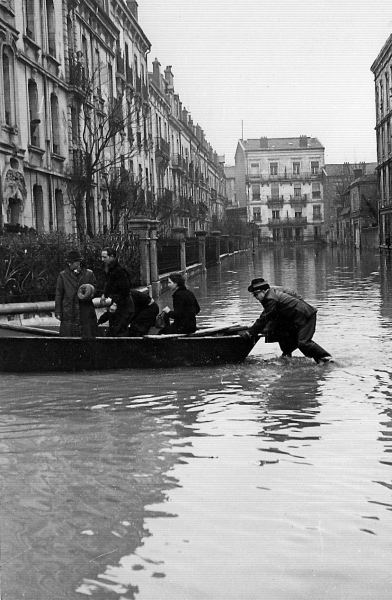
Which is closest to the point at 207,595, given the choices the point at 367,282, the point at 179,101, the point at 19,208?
the point at 19,208

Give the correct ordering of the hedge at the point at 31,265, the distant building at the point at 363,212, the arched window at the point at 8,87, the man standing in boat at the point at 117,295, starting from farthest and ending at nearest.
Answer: the distant building at the point at 363,212, the arched window at the point at 8,87, the hedge at the point at 31,265, the man standing in boat at the point at 117,295

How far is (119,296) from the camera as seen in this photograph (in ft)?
A: 34.4

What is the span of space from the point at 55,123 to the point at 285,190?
264ft

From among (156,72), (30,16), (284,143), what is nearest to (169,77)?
(156,72)

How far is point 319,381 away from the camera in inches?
351

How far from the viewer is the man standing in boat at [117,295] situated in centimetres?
1043

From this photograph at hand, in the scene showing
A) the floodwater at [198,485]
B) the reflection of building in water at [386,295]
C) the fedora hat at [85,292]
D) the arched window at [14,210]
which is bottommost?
the floodwater at [198,485]

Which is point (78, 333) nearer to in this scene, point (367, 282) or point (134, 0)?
point (367, 282)

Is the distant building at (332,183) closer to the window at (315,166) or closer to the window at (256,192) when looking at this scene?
the window at (315,166)

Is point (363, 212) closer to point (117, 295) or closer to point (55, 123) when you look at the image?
point (55, 123)

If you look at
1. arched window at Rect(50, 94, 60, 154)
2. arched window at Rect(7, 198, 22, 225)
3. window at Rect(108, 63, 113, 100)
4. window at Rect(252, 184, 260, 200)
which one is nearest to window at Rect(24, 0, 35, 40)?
arched window at Rect(50, 94, 60, 154)

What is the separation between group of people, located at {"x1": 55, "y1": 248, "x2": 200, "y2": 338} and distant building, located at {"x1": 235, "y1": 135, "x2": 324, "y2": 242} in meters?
93.6

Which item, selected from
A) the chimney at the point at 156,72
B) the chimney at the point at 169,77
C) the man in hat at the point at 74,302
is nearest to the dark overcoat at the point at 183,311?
the man in hat at the point at 74,302

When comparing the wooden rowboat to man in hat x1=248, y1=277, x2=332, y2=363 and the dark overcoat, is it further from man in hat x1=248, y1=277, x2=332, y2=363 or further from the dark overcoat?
the dark overcoat
